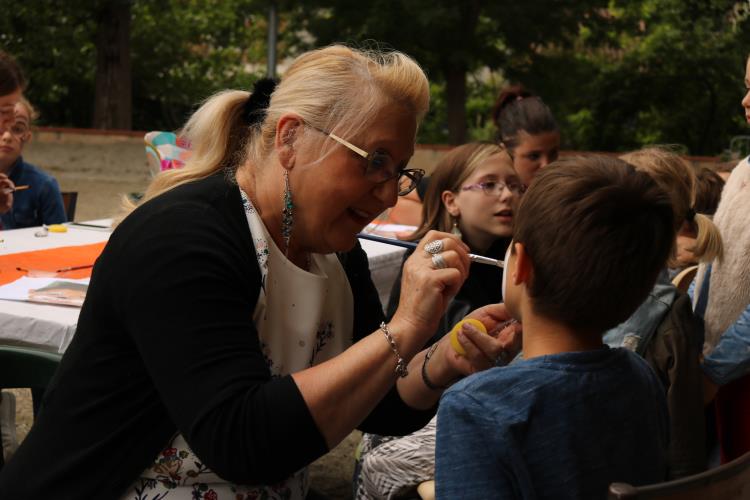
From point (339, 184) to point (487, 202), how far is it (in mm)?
1598

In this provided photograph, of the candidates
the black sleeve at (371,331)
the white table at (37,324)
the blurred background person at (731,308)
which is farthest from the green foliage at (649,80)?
the black sleeve at (371,331)

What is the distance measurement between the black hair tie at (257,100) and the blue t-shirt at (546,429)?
2.37 feet

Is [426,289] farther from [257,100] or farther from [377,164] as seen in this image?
[257,100]

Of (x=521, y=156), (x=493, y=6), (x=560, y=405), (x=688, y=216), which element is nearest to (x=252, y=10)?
(x=493, y=6)

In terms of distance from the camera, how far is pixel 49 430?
1.63 meters

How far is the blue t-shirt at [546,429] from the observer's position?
4.65ft

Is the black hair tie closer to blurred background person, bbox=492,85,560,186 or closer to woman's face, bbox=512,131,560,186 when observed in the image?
blurred background person, bbox=492,85,560,186

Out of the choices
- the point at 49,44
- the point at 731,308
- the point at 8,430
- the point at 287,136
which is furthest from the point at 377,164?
the point at 49,44

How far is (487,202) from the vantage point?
3.23m

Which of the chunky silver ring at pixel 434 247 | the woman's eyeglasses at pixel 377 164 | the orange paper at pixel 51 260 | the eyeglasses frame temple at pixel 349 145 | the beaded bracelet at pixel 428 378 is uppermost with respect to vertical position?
the eyeglasses frame temple at pixel 349 145

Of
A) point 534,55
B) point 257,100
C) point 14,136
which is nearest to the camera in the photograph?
point 257,100

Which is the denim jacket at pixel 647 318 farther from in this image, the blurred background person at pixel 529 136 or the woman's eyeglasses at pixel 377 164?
the blurred background person at pixel 529 136

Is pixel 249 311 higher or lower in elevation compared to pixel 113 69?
higher

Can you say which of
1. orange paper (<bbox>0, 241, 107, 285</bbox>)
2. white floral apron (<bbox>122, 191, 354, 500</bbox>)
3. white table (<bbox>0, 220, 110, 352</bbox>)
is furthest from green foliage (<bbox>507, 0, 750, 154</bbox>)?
white floral apron (<bbox>122, 191, 354, 500</bbox>)
